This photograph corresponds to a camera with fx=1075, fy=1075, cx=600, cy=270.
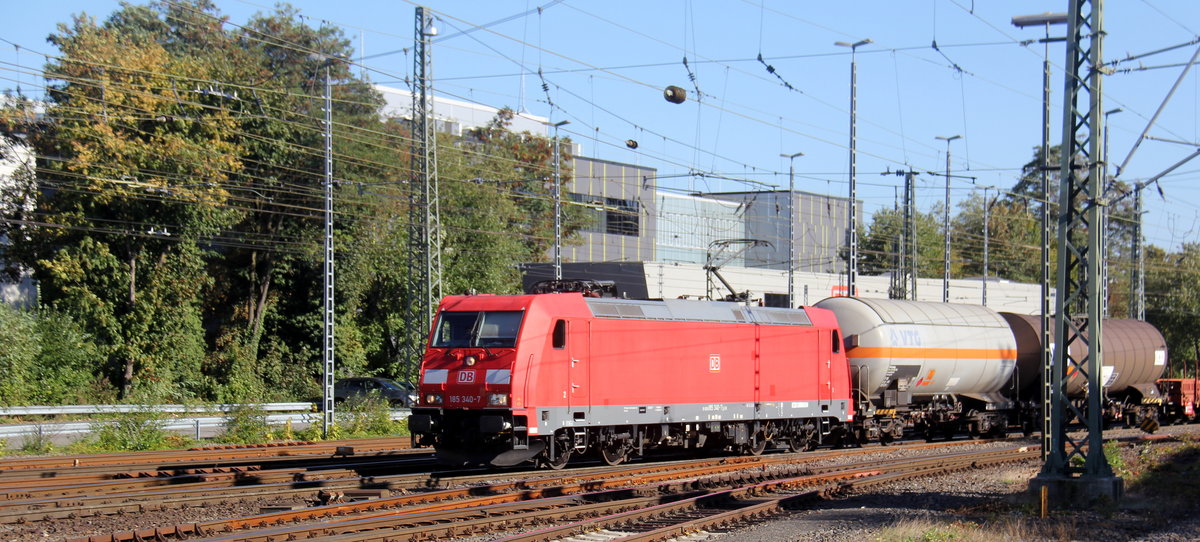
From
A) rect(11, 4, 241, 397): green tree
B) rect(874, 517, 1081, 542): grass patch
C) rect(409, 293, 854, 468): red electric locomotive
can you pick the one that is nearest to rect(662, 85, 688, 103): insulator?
rect(409, 293, 854, 468): red electric locomotive

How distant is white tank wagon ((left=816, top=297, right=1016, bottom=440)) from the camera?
25.6 meters

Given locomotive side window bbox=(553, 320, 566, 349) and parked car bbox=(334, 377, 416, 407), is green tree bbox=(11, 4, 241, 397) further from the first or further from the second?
locomotive side window bbox=(553, 320, 566, 349)

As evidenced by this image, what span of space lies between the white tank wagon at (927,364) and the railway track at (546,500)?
3.66 m

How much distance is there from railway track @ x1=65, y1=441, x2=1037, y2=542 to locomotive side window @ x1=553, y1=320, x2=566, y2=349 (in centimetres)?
224

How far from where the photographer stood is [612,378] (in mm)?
19781

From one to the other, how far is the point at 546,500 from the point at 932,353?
14.5 metres

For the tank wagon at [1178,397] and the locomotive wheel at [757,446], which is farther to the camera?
the tank wagon at [1178,397]

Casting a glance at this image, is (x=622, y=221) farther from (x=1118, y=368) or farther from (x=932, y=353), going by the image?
(x=932, y=353)

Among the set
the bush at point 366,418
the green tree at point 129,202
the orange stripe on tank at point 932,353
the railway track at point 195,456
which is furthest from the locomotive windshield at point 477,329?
the green tree at point 129,202

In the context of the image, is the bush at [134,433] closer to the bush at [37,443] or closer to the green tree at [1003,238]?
the bush at [37,443]

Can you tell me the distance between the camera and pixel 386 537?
12.2m

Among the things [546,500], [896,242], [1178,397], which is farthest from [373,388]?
[896,242]

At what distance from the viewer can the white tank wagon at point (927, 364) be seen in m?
25.6

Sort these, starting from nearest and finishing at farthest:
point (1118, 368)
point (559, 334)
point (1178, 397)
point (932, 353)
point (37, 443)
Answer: point (559, 334) < point (37, 443) < point (932, 353) < point (1118, 368) < point (1178, 397)
